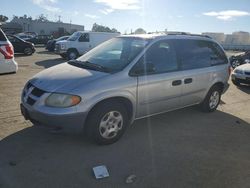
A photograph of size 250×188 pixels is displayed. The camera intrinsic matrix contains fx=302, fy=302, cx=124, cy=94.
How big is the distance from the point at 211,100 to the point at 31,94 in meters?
4.06

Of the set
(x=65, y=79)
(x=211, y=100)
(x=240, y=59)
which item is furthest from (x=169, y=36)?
(x=240, y=59)

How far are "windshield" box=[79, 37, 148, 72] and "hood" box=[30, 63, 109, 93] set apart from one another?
1.24 ft

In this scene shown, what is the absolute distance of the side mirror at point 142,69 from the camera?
15.9 feet

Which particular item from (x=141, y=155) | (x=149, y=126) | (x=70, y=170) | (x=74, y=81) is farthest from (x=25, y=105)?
(x=149, y=126)

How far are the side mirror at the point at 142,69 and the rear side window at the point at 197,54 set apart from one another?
878 millimetres

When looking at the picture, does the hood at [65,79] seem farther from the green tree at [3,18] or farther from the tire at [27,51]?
the green tree at [3,18]

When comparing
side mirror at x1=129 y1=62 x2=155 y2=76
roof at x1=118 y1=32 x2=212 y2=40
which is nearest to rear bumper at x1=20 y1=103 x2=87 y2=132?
side mirror at x1=129 y1=62 x2=155 y2=76

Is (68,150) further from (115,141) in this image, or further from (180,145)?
(180,145)

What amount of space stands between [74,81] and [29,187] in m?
1.62

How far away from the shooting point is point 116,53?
5402 millimetres

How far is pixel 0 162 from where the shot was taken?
4066mm

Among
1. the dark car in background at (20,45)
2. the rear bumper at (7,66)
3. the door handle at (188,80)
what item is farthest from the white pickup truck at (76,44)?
the door handle at (188,80)

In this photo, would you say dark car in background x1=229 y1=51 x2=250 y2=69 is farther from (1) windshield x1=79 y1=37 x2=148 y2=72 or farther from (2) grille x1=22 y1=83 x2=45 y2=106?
(2) grille x1=22 y1=83 x2=45 y2=106

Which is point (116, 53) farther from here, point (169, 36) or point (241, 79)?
point (241, 79)
